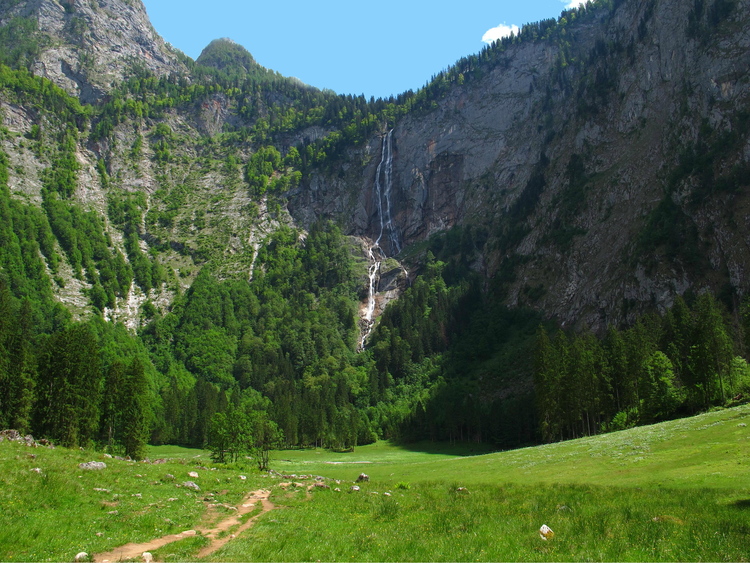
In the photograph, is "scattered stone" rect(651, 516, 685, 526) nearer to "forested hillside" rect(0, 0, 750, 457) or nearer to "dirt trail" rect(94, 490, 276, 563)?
"dirt trail" rect(94, 490, 276, 563)

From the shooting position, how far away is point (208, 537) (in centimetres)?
1831

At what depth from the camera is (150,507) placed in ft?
70.0

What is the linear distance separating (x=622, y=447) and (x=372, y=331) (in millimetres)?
148897

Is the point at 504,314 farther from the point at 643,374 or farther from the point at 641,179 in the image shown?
the point at 643,374

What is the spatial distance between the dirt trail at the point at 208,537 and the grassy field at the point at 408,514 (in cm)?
44

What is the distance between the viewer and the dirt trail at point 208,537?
49.8 ft

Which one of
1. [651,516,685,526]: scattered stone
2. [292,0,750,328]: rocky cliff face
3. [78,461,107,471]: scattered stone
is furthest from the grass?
[292,0,750,328]: rocky cliff face

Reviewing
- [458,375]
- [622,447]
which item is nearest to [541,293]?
[458,375]

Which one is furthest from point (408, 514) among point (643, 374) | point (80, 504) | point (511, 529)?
point (643, 374)

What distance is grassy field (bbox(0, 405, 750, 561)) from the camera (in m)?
15.2

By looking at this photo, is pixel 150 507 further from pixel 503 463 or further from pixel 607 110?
pixel 607 110

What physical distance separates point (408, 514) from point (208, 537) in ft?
28.8

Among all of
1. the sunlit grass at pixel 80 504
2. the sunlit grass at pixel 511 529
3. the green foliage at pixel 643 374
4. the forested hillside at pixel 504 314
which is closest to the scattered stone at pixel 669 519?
the sunlit grass at pixel 511 529

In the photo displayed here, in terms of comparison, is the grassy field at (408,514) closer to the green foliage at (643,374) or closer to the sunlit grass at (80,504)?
the sunlit grass at (80,504)
